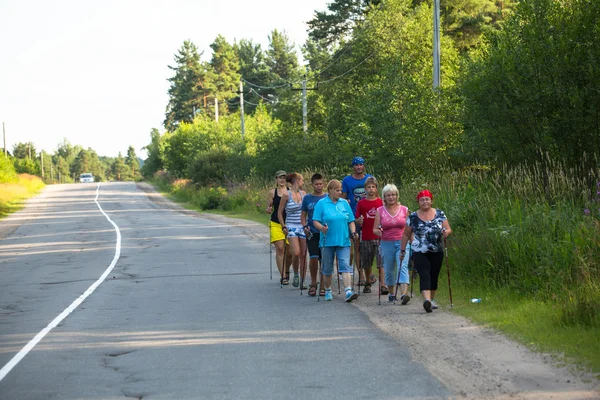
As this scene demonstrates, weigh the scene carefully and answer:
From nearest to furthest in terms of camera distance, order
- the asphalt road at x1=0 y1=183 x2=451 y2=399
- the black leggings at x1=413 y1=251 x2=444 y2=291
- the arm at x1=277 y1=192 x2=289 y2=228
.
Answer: the asphalt road at x1=0 y1=183 x2=451 y2=399
the black leggings at x1=413 y1=251 x2=444 y2=291
the arm at x1=277 y1=192 x2=289 y2=228

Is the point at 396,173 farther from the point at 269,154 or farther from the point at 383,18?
→ the point at 383,18

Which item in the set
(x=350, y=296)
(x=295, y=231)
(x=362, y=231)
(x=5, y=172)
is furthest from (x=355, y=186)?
(x=5, y=172)

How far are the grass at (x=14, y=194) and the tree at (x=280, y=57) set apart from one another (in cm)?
3875

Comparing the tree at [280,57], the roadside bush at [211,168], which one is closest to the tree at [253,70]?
the tree at [280,57]

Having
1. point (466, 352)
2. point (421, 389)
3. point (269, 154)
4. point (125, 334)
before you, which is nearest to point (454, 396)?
point (421, 389)

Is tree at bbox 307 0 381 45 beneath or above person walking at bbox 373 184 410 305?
above

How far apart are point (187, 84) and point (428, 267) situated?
322 ft

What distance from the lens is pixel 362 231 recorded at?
43.5 feet

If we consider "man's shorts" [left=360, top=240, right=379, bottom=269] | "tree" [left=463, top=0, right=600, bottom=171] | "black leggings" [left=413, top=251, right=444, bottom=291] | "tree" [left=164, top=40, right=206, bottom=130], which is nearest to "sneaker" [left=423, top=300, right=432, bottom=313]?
"black leggings" [left=413, top=251, right=444, bottom=291]

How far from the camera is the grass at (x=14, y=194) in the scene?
5005 centimetres

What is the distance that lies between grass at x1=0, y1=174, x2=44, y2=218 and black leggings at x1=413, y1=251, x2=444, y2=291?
1430 inches

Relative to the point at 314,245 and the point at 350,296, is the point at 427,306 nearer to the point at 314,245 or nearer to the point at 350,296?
the point at 350,296

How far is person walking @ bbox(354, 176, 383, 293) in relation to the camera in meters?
12.9

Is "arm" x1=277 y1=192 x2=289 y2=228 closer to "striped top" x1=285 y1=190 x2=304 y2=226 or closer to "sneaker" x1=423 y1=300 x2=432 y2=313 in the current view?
"striped top" x1=285 y1=190 x2=304 y2=226
